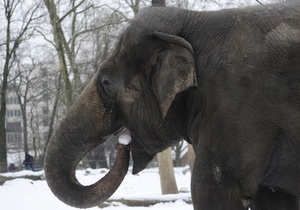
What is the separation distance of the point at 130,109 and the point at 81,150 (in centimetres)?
51

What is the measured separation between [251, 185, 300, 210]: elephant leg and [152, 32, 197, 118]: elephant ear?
2.91ft

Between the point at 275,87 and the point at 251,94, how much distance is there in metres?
0.14

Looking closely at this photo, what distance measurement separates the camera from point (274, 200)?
3473mm

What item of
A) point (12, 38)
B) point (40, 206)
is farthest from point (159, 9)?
point (12, 38)

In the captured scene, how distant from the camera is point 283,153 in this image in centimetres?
292

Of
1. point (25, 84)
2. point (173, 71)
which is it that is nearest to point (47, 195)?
point (173, 71)

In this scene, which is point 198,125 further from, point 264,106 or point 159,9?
point 159,9

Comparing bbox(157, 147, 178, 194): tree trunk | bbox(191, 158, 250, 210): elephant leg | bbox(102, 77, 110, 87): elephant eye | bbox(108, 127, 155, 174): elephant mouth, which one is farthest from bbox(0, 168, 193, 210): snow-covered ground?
bbox(191, 158, 250, 210): elephant leg

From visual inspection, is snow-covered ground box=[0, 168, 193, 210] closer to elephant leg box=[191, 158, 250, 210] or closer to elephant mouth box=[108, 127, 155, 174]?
elephant mouth box=[108, 127, 155, 174]

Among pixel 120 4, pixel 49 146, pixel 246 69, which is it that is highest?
pixel 120 4

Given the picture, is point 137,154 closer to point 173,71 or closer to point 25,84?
point 173,71

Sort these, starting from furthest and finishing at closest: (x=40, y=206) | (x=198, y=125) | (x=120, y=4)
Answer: (x=120, y=4) < (x=40, y=206) < (x=198, y=125)

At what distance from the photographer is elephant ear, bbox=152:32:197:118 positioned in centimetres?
300

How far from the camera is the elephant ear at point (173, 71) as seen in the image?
2998 mm
